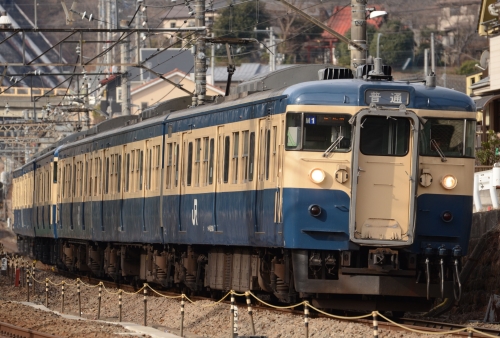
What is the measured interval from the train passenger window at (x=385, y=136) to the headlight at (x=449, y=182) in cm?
64

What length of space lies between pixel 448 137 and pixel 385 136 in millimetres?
875

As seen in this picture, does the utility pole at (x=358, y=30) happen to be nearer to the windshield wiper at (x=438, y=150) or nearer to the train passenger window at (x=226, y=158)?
the train passenger window at (x=226, y=158)

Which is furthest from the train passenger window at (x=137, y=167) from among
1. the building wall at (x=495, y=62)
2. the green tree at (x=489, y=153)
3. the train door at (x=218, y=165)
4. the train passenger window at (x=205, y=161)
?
the building wall at (x=495, y=62)

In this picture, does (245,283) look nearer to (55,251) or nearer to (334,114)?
(334,114)

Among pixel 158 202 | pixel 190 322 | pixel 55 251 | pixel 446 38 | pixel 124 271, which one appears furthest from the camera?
pixel 446 38

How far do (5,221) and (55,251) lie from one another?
52.8 m

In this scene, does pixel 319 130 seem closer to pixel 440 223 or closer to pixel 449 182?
pixel 449 182

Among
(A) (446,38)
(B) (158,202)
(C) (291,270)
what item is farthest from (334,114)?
(A) (446,38)

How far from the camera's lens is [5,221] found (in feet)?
282

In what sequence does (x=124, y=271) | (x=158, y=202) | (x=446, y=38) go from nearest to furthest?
(x=158, y=202) < (x=124, y=271) < (x=446, y=38)

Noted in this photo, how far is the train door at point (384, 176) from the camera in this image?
14.7 meters

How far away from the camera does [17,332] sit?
52.8 ft

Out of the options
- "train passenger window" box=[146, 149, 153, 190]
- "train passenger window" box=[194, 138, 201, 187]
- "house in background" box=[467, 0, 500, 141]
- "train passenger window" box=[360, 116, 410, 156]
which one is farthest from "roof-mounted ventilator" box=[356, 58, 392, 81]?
"house in background" box=[467, 0, 500, 141]

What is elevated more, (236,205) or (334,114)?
(334,114)
